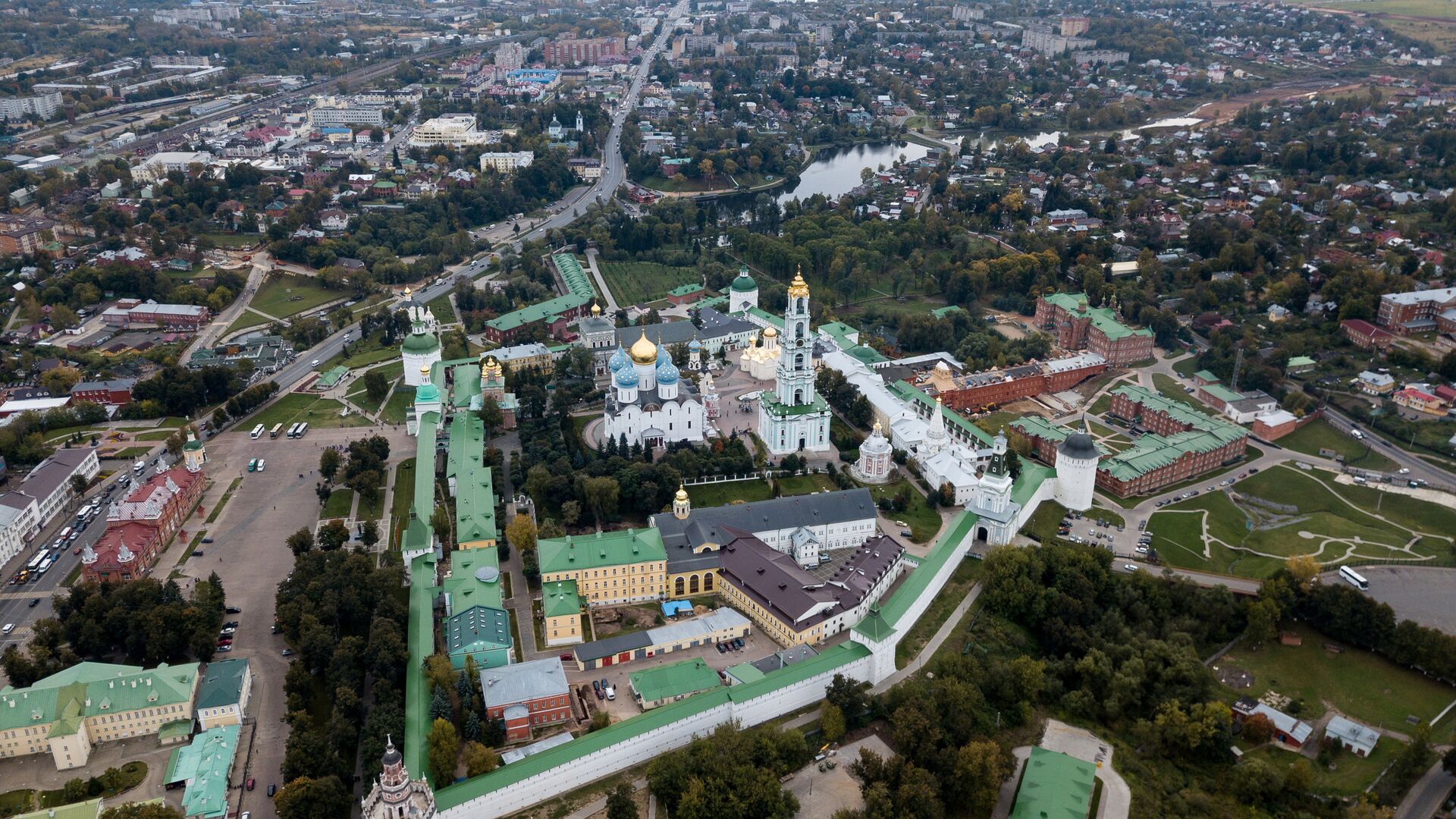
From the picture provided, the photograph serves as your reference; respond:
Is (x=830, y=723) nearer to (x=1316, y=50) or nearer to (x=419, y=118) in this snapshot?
(x=419, y=118)

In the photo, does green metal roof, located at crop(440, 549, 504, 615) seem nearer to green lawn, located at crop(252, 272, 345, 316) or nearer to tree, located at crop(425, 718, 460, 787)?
tree, located at crop(425, 718, 460, 787)

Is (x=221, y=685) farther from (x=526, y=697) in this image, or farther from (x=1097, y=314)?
(x=1097, y=314)

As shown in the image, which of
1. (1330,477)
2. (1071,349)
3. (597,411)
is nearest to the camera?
(1330,477)

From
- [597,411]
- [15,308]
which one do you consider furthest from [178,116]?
[597,411]

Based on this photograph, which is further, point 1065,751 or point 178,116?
point 178,116

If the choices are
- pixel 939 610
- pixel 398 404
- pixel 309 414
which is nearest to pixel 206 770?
pixel 939 610

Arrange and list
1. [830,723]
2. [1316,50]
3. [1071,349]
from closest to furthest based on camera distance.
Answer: [830,723] → [1071,349] → [1316,50]
